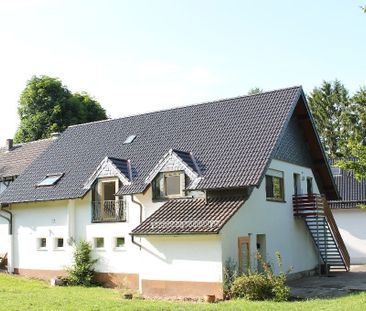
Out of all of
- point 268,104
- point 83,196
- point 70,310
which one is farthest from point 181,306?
point 268,104

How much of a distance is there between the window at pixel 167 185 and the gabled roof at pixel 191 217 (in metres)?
0.82

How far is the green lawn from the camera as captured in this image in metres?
15.9

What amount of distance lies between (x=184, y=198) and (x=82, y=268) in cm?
541

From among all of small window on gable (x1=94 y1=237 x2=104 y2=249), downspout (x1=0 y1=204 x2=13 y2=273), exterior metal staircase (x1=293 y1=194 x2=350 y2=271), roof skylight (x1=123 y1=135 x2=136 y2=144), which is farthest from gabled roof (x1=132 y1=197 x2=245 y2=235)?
downspout (x1=0 y1=204 x2=13 y2=273)

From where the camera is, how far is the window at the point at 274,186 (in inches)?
914

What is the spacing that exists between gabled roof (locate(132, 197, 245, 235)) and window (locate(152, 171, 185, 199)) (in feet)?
2.68

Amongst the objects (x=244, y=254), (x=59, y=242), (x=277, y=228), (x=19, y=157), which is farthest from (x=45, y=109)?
(x=244, y=254)

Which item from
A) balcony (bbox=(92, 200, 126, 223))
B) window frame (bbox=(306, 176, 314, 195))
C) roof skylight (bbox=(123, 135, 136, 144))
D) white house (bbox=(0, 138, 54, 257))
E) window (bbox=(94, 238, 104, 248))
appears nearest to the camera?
balcony (bbox=(92, 200, 126, 223))

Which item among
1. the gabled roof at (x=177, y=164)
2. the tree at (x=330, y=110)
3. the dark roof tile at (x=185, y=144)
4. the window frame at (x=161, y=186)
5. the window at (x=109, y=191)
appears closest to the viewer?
the dark roof tile at (x=185, y=144)

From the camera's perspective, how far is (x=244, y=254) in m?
20.3

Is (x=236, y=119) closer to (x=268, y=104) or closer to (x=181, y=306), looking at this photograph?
(x=268, y=104)

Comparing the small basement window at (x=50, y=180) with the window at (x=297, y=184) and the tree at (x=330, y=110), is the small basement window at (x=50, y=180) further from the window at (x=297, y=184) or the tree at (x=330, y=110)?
the tree at (x=330, y=110)

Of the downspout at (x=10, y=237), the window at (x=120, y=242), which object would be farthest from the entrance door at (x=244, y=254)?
the downspout at (x=10, y=237)

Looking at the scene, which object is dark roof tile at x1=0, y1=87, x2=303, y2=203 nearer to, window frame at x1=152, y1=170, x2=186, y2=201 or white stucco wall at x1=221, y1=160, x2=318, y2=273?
window frame at x1=152, y1=170, x2=186, y2=201
